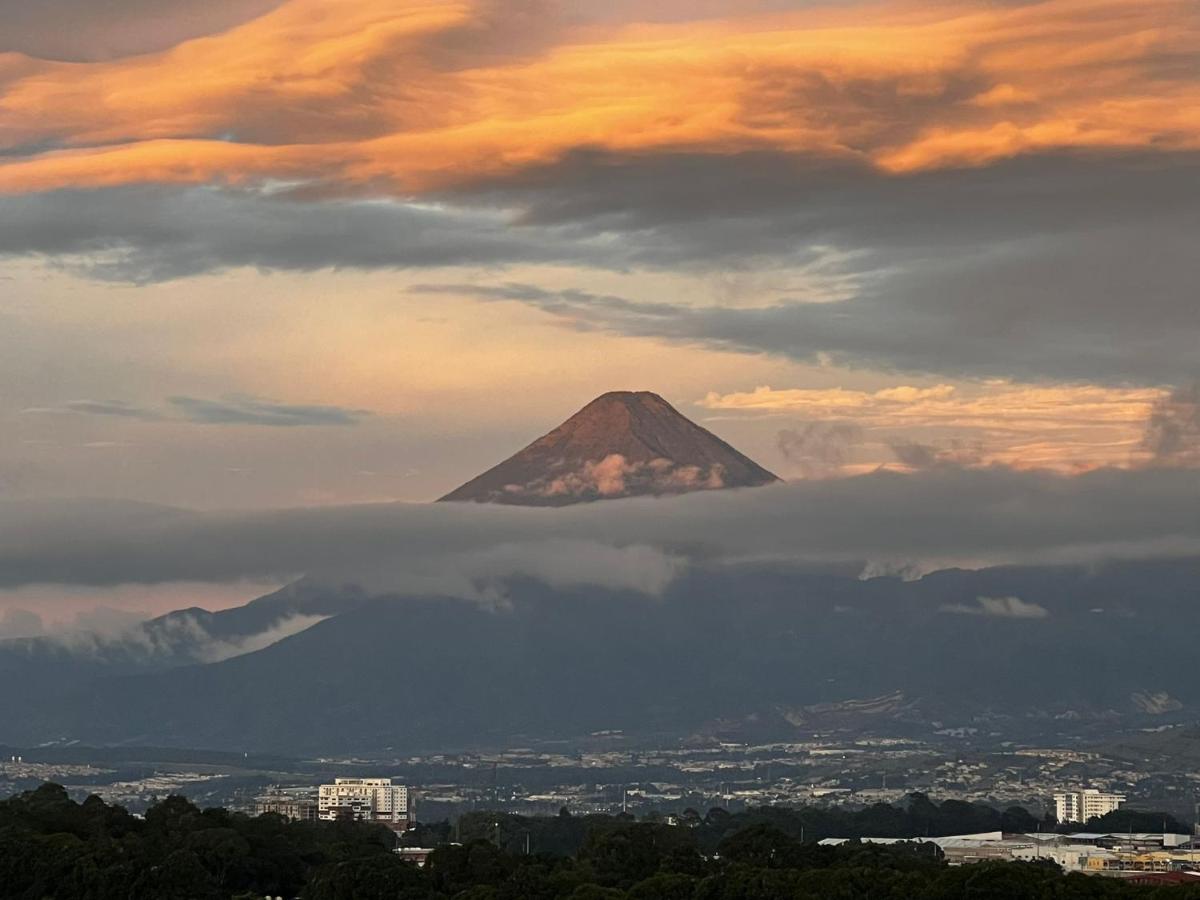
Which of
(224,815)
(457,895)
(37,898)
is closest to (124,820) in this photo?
(224,815)

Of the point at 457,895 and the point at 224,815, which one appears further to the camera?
the point at 224,815

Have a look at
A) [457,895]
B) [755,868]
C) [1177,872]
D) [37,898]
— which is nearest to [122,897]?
[37,898]

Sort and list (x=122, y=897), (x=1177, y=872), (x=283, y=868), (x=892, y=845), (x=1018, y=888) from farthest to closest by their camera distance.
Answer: (x=892, y=845)
(x=1177, y=872)
(x=283, y=868)
(x=122, y=897)
(x=1018, y=888)

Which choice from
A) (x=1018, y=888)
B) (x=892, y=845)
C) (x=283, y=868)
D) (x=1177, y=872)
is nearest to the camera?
(x=1018, y=888)

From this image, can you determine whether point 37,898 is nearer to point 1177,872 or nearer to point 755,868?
point 755,868

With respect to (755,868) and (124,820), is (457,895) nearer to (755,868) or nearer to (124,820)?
(755,868)

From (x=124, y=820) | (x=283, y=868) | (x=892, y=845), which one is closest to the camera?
(x=283, y=868)
